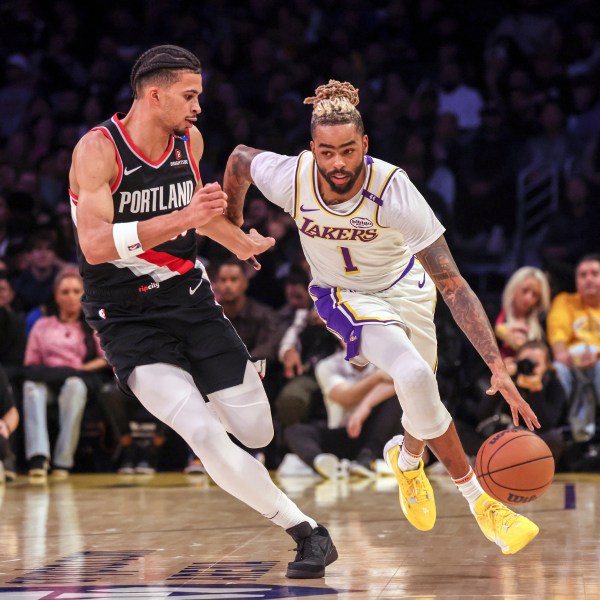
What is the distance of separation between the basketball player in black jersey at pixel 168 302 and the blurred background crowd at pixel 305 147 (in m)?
3.93

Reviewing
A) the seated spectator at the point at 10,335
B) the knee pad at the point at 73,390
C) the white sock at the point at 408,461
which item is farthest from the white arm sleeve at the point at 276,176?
the seated spectator at the point at 10,335

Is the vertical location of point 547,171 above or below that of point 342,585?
above

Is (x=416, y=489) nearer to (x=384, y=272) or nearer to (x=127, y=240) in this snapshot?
(x=384, y=272)

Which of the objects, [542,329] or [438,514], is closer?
[438,514]

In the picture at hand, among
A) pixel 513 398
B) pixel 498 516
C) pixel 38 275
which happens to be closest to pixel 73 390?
pixel 38 275

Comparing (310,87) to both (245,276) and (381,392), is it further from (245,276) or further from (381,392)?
(381,392)

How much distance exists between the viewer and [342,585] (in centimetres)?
409

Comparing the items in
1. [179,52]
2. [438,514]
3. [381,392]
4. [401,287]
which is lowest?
[438,514]

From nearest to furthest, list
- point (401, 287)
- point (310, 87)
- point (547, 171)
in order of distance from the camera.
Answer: point (401, 287) < point (547, 171) < point (310, 87)

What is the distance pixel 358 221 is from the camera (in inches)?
184

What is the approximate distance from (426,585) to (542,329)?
495cm

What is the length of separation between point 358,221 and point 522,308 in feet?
13.7

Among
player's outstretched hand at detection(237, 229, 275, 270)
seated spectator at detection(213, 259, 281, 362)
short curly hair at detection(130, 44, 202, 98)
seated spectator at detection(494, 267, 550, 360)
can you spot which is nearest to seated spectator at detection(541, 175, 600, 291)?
seated spectator at detection(494, 267, 550, 360)

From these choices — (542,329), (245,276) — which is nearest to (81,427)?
(245,276)
